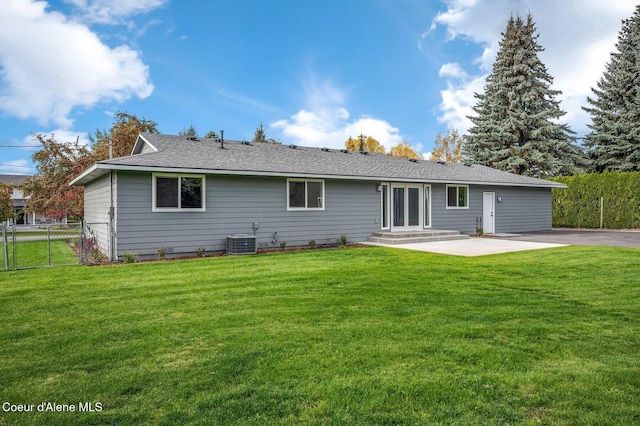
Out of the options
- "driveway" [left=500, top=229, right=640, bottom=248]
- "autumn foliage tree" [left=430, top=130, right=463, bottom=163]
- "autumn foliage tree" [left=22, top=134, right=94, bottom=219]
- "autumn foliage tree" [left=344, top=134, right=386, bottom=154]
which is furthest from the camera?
"autumn foliage tree" [left=344, top=134, right=386, bottom=154]

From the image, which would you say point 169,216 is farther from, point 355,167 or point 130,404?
point 130,404

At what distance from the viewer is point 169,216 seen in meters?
10.5

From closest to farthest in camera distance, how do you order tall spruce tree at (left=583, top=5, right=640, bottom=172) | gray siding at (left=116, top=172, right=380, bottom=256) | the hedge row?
gray siding at (left=116, top=172, right=380, bottom=256)
the hedge row
tall spruce tree at (left=583, top=5, right=640, bottom=172)

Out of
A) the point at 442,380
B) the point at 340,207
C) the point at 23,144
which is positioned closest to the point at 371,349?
the point at 442,380

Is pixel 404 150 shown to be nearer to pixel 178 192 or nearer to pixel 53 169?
pixel 53 169

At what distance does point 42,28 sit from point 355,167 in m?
Answer: 13.2

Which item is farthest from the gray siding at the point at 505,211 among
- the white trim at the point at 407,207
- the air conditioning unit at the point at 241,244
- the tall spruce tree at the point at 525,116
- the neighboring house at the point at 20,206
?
the neighboring house at the point at 20,206

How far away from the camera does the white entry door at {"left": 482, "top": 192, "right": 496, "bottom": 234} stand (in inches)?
683

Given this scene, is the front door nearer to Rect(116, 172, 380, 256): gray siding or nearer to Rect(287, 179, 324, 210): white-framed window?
Rect(116, 172, 380, 256): gray siding

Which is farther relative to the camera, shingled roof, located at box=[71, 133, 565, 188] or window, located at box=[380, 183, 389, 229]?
window, located at box=[380, 183, 389, 229]

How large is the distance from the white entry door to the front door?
3.82 meters

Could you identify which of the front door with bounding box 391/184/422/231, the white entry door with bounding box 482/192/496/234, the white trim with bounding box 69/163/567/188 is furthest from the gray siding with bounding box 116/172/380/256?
the white entry door with bounding box 482/192/496/234

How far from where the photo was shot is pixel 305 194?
Result: 1273cm

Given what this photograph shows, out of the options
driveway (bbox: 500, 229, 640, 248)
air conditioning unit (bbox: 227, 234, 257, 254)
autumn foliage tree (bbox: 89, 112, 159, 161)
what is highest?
autumn foliage tree (bbox: 89, 112, 159, 161)
